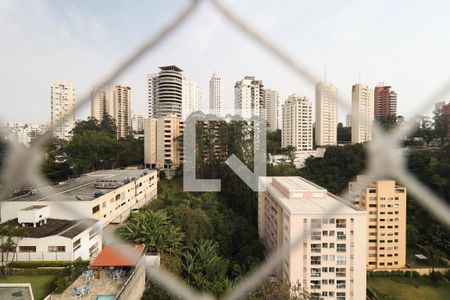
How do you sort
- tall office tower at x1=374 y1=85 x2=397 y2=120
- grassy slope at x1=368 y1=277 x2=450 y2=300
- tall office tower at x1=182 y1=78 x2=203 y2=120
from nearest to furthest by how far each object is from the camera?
tall office tower at x1=374 y1=85 x2=397 y2=120
tall office tower at x1=182 y1=78 x2=203 y2=120
grassy slope at x1=368 y1=277 x2=450 y2=300

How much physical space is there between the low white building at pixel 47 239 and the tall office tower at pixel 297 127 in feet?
38.8

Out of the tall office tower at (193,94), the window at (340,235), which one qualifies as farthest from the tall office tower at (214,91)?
the window at (340,235)

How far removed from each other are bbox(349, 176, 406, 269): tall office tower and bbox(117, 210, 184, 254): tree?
4.79 metres

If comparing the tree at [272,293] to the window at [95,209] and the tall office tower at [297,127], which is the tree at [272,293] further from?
the tall office tower at [297,127]

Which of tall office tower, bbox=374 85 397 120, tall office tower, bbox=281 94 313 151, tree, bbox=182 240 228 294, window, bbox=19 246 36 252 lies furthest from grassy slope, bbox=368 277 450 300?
tall office tower, bbox=281 94 313 151

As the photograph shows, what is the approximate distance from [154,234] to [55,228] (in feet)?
5.11

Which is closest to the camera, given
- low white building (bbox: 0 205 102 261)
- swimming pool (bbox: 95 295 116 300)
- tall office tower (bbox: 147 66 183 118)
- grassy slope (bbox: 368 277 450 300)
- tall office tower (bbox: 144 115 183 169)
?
swimming pool (bbox: 95 295 116 300)

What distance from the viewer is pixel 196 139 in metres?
10.8

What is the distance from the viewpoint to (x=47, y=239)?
4.48 metres

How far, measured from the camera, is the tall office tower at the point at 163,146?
12758 millimetres

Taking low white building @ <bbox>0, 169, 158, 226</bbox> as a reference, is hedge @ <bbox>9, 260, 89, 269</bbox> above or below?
below

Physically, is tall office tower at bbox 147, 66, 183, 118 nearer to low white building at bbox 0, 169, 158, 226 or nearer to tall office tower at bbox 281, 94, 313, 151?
low white building at bbox 0, 169, 158, 226

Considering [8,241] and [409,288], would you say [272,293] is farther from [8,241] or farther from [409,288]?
[409,288]

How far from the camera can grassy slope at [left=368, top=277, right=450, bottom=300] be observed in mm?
6875
